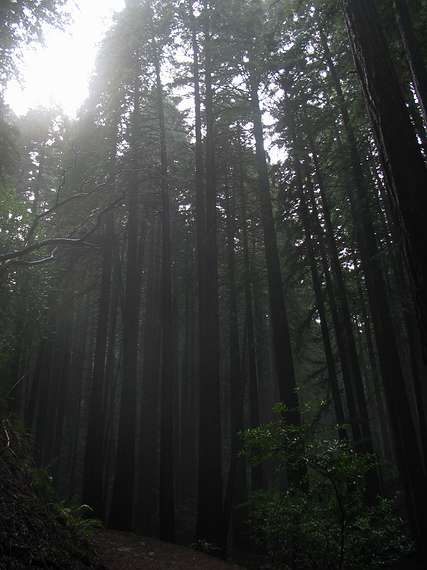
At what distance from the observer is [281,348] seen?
38.2 feet

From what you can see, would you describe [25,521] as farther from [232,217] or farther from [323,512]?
[232,217]

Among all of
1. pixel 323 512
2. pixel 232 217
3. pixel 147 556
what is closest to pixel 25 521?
pixel 323 512

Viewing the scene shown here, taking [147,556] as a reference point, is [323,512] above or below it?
above

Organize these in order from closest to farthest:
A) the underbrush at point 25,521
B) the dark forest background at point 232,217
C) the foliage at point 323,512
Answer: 1. the underbrush at point 25,521
2. the foliage at point 323,512
3. the dark forest background at point 232,217

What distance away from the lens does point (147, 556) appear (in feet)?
26.1

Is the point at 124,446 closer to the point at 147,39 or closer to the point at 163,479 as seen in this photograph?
the point at 163,479

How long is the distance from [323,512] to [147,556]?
4.24 metres

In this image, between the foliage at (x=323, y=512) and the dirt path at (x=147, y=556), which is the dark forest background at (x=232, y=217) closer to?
the foliage at (x=323, y=512)

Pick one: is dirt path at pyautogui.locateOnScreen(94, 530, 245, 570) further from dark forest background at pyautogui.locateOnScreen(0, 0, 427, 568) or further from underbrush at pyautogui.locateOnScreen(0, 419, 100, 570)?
underbrush at pyautogui.locateOnScreen(0, 419, 100, 570)

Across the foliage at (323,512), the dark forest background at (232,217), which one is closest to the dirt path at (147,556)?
the dark forest background at (232,217)

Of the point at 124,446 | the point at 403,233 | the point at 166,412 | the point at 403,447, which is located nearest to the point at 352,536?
the point at 403,233

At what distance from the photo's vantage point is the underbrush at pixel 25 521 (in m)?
2.95

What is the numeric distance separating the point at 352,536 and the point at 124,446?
27.0 ft

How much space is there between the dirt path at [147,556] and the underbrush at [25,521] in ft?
7.03
